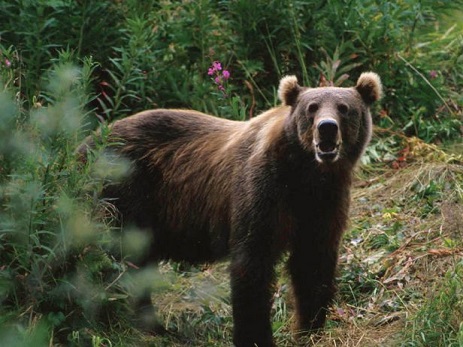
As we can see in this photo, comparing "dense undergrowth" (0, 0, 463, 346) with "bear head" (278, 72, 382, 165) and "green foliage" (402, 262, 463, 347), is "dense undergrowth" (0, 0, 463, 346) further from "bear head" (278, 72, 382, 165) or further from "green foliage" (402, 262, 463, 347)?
"bear head" (278, 72, 382, 165)

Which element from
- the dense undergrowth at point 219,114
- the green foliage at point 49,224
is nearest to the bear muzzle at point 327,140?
the dense undergrowth at point 219,114

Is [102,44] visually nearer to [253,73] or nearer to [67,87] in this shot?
[253,73]

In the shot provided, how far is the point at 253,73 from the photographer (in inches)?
335

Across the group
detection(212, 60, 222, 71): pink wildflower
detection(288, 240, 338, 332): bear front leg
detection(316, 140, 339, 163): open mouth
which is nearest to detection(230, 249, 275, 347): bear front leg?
detection(288, 240, 338, 332): bear front leg

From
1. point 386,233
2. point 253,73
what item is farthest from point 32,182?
point 253,73

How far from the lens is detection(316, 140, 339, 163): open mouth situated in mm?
5602

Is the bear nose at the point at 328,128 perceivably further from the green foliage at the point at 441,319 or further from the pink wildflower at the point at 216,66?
the pink wildflower at the point at 216,66

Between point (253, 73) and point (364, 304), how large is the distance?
2704mm

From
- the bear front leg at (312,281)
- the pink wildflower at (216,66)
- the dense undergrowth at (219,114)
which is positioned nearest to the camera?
the dense undergrowth at (219,114)

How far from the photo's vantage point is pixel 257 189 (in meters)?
5.84

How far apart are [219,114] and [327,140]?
258 cm

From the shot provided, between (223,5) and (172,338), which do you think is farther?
(223,5)

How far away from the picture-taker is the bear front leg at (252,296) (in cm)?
582

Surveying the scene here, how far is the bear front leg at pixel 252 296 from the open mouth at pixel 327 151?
65 centimetres
